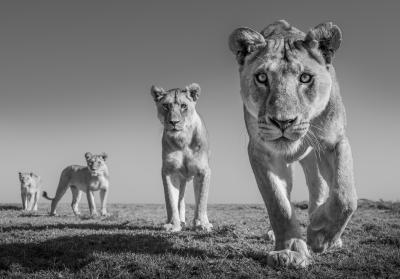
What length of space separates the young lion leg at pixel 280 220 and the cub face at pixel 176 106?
4044 millimetres

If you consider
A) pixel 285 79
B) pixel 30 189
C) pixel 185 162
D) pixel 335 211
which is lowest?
pixel 30 189

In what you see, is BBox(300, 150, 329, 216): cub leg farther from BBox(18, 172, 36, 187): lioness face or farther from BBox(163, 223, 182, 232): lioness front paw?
BBox(18, 172, 36, 187): lioness face

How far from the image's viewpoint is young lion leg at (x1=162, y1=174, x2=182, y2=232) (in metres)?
7.74

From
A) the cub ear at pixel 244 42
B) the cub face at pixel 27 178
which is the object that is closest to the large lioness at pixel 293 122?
the cub ear at pixel 244 42

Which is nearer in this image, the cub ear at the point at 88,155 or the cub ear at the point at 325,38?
the cub ear at the point at 325,38

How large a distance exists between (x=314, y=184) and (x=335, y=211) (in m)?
1.51

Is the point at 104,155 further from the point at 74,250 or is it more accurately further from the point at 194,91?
the point at 74,250

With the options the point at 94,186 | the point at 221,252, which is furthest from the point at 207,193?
the point at 94,186

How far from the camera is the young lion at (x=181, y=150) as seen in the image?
8.30 metres

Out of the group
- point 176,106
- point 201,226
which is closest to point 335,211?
point 201,226

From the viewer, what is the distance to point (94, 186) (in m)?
15.0

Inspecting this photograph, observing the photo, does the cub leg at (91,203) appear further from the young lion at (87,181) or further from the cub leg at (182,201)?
the cub leg at (182,201)

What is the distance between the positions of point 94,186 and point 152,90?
6.89 meters

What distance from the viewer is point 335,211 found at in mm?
4152
